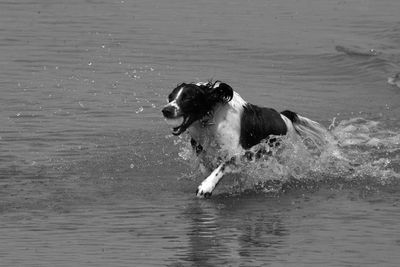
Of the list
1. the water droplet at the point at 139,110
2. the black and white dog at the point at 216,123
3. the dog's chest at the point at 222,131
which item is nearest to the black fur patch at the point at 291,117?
the black and white dog at the point at 216,123

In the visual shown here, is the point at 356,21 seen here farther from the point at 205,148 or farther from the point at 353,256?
the point at 353,256

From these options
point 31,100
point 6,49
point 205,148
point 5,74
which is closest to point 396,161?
point 205,148

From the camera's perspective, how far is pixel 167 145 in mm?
13102

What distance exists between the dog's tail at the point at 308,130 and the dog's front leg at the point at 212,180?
1.26 m

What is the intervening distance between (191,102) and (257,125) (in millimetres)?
740

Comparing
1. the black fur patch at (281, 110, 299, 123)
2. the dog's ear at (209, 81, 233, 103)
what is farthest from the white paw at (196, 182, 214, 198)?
the black fur patch at (281, 110, 299, 123)

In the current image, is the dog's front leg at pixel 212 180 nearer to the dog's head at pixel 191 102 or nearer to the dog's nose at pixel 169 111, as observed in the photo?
the dog's head at pixel 191 102

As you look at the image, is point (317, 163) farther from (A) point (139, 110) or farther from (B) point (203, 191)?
(A) point (139, 110)

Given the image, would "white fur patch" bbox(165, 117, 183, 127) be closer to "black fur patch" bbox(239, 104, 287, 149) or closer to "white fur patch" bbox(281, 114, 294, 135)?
"black fur patch" bbox(239, 104, 287, 149)

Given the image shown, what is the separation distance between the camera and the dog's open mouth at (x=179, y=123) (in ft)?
35.5

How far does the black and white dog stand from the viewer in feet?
35.7

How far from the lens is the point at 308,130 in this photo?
12219 millimetres

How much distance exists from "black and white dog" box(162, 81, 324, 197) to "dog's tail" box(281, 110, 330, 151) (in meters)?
0.67

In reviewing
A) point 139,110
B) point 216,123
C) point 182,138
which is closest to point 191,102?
point 216,123
